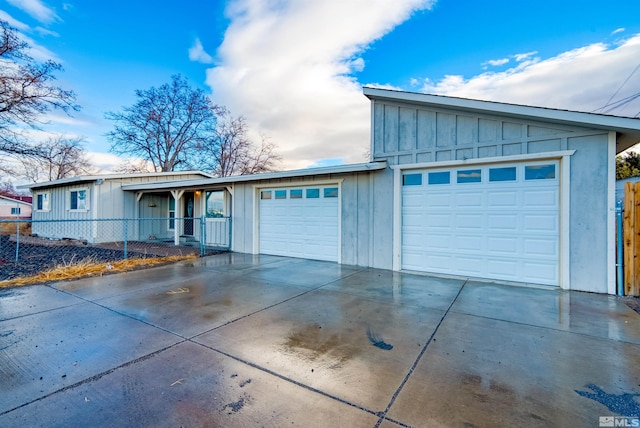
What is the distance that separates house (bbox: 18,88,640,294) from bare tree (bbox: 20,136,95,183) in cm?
1180

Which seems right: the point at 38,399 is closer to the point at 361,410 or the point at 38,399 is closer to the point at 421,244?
the point at 361,410

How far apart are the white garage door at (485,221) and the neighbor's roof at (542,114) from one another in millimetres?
886

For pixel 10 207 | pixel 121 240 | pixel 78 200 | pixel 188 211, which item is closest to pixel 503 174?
pixel 188 211

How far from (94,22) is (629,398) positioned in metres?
14.6

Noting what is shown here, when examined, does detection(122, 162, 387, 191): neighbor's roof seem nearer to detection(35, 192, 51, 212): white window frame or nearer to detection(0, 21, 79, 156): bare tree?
detection(0, 21, 79, 156): bare tree

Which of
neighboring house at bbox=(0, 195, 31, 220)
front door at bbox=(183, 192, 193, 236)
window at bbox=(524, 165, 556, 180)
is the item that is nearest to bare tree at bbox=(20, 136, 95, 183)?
front door at bbox=(183, 192, 193, 236)

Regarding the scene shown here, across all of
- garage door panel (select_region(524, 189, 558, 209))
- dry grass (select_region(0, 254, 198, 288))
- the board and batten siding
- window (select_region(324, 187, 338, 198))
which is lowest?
dry grass (select_region(0, 254, 198, 288))

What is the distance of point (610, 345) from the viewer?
3053mm

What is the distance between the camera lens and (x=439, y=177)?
6637 mm

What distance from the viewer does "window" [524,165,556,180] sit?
5527mm

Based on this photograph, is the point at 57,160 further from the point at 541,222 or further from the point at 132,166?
the point at 541,222

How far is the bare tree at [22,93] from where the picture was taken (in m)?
10.4

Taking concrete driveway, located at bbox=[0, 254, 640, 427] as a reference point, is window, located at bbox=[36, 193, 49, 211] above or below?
above

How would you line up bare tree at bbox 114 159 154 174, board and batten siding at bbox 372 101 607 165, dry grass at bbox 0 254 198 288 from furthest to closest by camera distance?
bare tree at bbox 114 159 154 174 → dry grass at bbox 0 254 198 288 → board and batten siding at bbox 372 101 607 165
